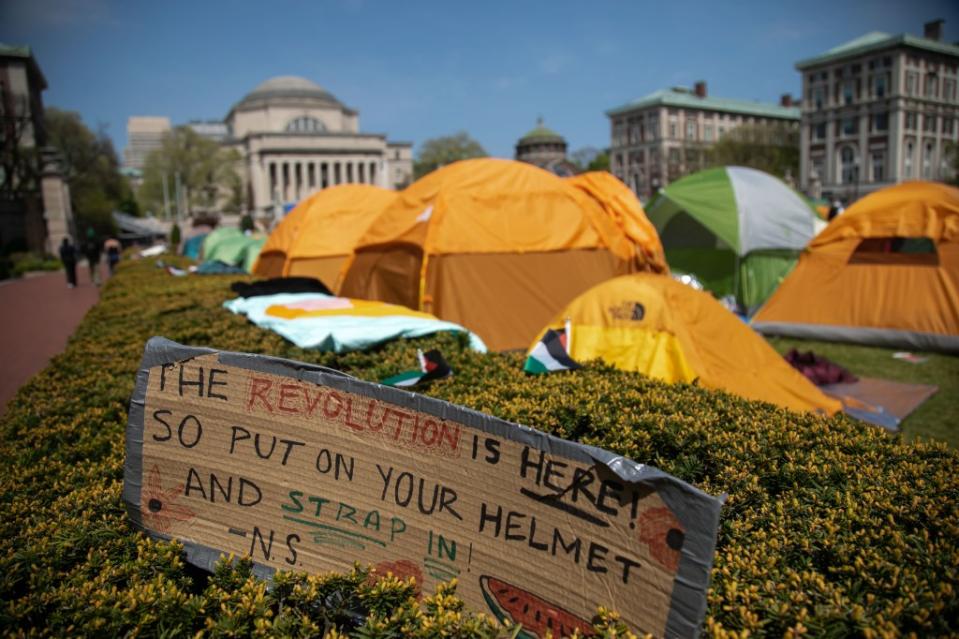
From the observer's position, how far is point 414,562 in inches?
86.3

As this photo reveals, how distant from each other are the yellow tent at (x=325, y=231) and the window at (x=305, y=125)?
262 feet

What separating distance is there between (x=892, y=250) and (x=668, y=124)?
256ft

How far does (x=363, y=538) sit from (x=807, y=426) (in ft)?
7.67

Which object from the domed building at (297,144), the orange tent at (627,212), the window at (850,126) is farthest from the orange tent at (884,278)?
the domed building at (297,144)

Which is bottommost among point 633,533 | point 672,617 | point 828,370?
point 828,370

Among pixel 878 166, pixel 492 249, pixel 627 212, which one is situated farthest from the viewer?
pixel 878 166

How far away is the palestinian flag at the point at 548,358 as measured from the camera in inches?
182

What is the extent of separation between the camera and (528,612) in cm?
201

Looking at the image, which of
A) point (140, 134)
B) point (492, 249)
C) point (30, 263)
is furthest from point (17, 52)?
point (140, 134)

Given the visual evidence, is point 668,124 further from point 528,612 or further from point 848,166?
point 528,612

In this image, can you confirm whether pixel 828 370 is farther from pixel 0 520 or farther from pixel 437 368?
pixel 0 520

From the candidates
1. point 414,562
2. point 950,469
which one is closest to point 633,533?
point 414,562

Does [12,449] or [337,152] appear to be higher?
[337,152]

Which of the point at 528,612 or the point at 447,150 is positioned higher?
the point at 447,150
